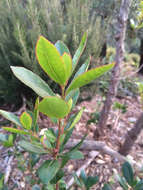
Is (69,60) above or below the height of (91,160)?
above

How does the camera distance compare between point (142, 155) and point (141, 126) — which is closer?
point (141, 126)

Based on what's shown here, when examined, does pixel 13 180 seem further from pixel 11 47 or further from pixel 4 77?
pixel 11 47

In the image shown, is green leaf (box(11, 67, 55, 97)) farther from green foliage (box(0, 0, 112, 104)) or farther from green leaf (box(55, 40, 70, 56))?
green foliage (box(0, 0, 112, 104))

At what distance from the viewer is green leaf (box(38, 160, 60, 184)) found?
36 cm

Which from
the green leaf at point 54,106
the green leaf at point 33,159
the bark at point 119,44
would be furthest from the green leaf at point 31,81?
the bark at point 119,44

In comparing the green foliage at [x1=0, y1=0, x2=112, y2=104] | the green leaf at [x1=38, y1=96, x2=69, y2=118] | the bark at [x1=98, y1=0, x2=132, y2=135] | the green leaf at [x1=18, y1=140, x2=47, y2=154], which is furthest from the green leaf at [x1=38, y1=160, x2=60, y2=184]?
the green foliage at [x1=0, y1=0, x2=112, y2=104]

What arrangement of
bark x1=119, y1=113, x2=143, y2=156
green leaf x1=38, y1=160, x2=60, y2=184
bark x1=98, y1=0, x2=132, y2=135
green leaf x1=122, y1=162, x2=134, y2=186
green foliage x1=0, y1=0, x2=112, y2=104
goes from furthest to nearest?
1. green foliage x1=0, y1=0, x2=112, y2=104
2. bark x1=119, y1=113, x2=143, y2=156
3. bark x1=98, y1=0, x2=132, y2=135
4. green leaf x1=122, y1=162, x2=134, y2=186
5. green leaf x1=38, y1=160, x2=60, y2=184

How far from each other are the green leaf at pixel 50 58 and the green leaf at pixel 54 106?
50 millimetres

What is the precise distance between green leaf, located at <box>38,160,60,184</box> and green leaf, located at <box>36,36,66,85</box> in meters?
0.25

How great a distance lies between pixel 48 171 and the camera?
370 millimetres

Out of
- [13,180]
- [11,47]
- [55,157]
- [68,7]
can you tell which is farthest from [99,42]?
[13,180]

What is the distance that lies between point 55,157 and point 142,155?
0.90 metres

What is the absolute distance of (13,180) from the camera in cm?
89

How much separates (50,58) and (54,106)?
0.08 meters
